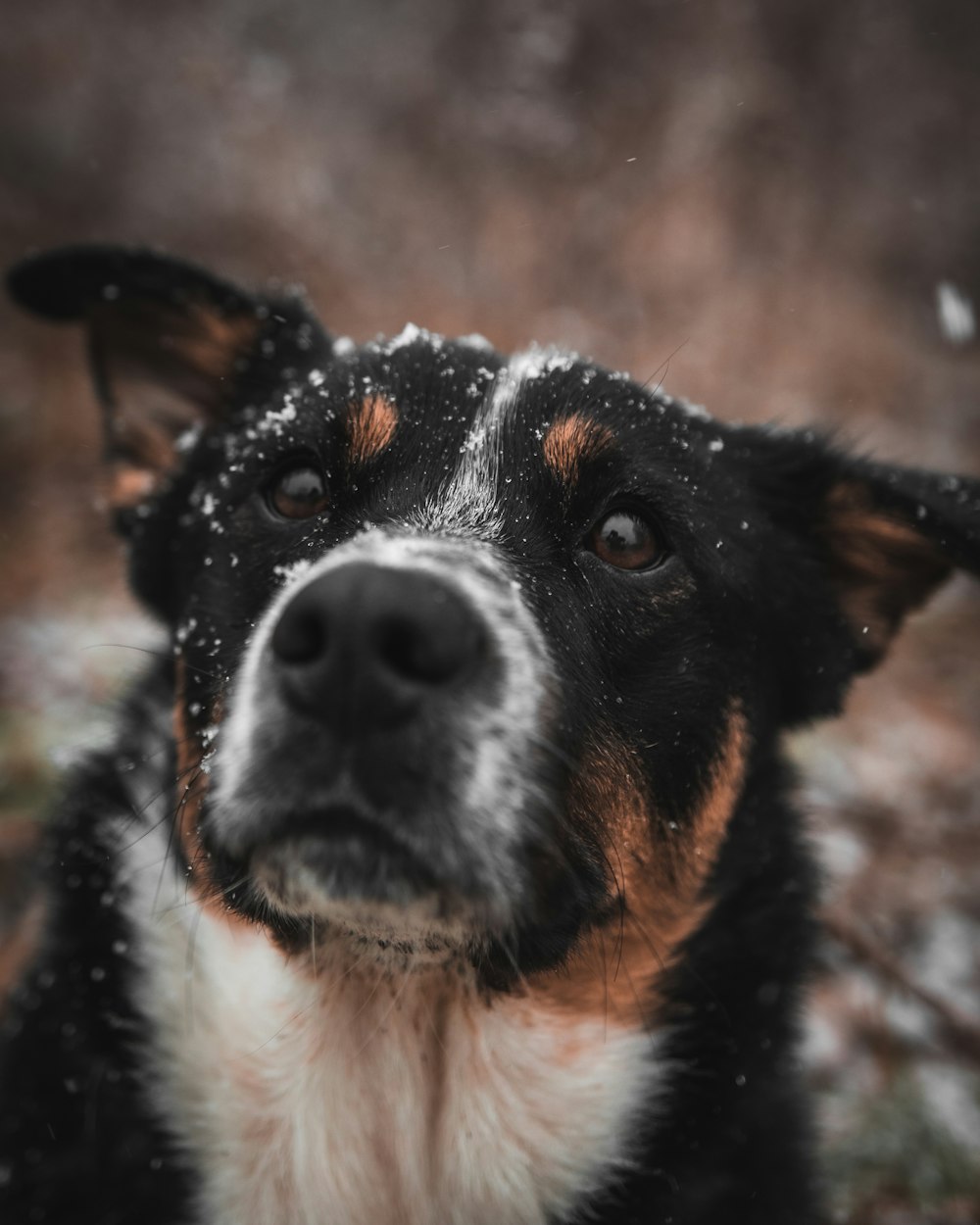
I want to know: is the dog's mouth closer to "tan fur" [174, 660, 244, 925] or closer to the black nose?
the black nose

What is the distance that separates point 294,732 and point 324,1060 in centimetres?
111

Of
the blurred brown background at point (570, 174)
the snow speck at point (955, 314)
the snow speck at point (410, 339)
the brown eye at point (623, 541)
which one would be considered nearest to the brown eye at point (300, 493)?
the snow speck at point (410, 339)

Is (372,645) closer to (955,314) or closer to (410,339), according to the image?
(410,339)

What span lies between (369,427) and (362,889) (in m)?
1.17

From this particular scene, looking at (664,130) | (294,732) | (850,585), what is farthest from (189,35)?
(294,732)

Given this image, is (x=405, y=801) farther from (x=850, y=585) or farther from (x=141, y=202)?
(x=141, y=202)

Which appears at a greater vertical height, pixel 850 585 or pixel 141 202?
pixel 141 202

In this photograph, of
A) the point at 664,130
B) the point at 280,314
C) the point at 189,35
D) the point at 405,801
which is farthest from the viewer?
the point at 664,130

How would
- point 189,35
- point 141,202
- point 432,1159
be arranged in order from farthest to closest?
point 189,35
point 141,202
point 432,1159

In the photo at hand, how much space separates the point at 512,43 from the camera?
11227mm

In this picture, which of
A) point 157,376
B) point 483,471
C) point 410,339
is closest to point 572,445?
point 483,471

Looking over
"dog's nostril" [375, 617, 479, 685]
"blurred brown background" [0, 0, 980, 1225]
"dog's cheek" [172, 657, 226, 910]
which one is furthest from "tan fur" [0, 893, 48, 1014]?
"blurred brown background" [0, 0, 980, 1225]

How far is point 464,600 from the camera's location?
5.84 ft

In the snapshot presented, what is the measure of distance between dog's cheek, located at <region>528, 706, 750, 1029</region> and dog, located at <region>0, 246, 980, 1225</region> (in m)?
0.01
